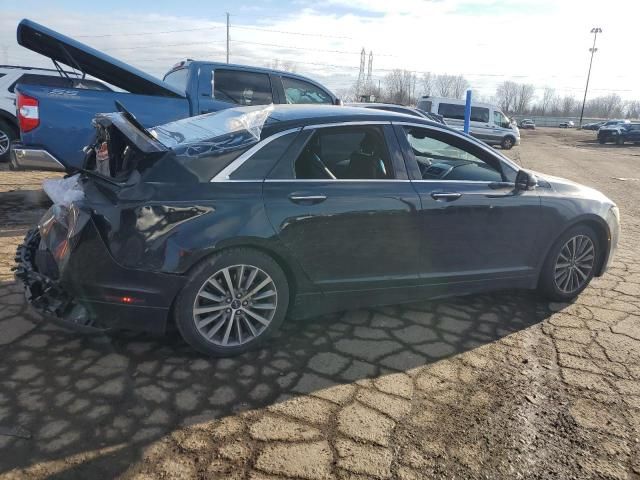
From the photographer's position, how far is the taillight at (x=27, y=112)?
595 cm

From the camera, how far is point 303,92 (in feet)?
26.6

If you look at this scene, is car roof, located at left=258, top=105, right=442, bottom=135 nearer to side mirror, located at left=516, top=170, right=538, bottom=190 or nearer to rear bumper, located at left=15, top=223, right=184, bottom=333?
side mirror, located at left=516, top=170, right=538, bottom=190

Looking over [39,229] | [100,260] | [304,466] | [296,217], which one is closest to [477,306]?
[296,217]

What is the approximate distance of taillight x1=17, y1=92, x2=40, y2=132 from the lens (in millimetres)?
5949

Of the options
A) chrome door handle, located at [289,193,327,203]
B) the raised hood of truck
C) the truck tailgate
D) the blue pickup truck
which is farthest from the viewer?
the truck tailgate

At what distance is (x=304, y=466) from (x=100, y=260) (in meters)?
1.61

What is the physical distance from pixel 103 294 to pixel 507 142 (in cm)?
2491

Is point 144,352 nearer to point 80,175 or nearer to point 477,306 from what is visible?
point 80,175

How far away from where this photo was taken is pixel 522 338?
384 cm

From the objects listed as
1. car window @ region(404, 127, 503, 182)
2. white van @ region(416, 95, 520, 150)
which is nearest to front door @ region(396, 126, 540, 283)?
car window @ region(404, 127, 503, 182)

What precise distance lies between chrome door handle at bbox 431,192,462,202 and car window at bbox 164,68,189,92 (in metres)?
4.83

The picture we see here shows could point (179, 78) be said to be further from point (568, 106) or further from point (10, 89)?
point (568, 106)

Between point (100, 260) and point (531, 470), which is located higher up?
point (100, 260)

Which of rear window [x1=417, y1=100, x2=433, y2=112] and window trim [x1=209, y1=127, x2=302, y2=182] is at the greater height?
rear window [x1=417, y1=100, x2=433, y2=112]
